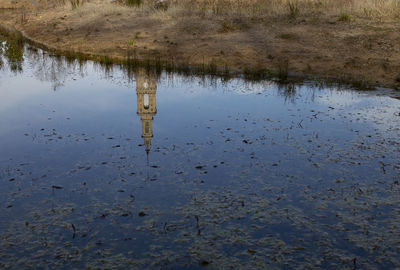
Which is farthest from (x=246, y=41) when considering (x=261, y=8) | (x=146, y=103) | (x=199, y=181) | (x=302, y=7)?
(x=199, y=181)

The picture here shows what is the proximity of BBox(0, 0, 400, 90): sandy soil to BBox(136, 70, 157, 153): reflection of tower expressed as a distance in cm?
Result: 275

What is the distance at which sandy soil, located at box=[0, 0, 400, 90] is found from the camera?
1645 cm

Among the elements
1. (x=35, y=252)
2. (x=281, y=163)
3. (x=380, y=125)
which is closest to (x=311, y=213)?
(x=281, y=163)

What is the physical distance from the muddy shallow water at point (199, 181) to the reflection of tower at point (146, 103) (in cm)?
7

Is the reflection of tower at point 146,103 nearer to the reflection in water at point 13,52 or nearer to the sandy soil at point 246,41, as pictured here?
the sandy soil at point 246,41

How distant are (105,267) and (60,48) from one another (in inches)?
735

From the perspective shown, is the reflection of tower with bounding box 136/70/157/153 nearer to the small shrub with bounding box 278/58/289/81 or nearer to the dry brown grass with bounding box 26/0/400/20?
the small shrub with bounding box 278/58/289/81

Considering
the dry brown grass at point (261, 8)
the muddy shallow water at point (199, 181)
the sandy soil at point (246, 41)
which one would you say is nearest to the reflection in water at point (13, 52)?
the sandy soil at point (246, 41)

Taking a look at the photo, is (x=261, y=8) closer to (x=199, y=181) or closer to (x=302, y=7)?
(x=302, y=7)

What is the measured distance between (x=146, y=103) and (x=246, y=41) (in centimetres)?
1096

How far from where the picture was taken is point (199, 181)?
23.2ft

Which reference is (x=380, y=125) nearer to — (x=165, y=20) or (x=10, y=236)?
(x=10, y=236)

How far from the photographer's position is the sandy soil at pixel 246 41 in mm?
16453

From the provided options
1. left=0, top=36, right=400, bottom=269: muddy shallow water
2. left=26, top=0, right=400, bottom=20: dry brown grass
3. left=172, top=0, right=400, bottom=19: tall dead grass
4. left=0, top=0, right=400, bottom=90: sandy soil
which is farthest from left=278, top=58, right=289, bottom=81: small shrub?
left=172, top=0, right=400, bottom=19: tall dead grass
